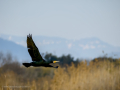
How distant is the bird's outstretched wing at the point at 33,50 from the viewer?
3.69 metres

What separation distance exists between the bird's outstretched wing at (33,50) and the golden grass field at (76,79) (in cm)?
398

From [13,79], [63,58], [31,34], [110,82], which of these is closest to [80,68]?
[110,82]

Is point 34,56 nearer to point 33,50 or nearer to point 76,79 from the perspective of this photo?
point 33,50

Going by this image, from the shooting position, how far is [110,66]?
32.6ft

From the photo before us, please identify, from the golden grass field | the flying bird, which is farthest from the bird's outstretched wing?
the golden grass field

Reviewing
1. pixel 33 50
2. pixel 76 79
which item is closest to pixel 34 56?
pixel 33 50

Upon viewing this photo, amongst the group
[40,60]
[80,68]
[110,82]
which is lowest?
[110,82]

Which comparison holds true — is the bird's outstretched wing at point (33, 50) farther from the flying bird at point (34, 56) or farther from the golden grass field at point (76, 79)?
the golden grass field at point (76, 79)

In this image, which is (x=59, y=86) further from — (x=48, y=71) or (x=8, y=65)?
(x=8, y=65)

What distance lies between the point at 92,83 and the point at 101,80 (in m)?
0.81

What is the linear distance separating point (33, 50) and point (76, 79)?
5089mm

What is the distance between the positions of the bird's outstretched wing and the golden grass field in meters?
3.98

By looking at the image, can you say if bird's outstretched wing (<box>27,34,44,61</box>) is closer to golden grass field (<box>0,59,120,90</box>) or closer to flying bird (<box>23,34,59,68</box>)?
flying bird (<box>23,34,59,68</box>)

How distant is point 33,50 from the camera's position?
3762mm
